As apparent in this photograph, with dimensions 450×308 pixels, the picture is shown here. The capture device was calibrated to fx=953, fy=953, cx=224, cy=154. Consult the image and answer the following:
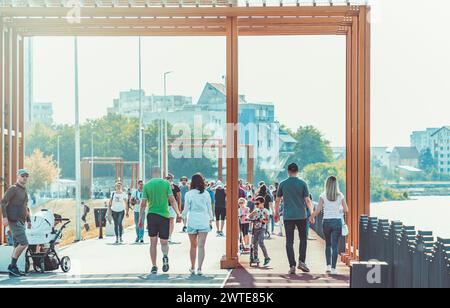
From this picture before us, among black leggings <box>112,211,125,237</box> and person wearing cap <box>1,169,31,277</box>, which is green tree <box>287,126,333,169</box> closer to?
black leggings <box>112,211,125,237</box>

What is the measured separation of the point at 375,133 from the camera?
53.9ft

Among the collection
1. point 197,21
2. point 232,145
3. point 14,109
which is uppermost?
point 197,21

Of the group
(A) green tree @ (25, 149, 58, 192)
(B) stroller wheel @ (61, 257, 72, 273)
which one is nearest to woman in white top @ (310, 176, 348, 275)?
A: (B) stroller wheel @ (61, 257, 72, 273)

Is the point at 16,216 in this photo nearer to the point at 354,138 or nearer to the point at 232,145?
the point at 232,145

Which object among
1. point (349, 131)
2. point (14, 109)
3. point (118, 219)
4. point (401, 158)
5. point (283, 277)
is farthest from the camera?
point (401, 158)

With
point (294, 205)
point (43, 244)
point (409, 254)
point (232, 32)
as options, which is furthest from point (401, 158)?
point (409, 254)

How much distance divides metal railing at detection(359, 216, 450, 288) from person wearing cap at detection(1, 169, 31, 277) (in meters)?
5.18

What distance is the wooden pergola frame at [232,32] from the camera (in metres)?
15.8

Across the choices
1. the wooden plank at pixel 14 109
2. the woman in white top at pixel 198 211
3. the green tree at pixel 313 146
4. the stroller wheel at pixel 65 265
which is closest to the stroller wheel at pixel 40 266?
the stroller wheel at pixel 65 265

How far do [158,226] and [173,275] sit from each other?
32.3 inches

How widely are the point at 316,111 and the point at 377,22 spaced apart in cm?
6924

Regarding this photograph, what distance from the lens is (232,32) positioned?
627 inches
